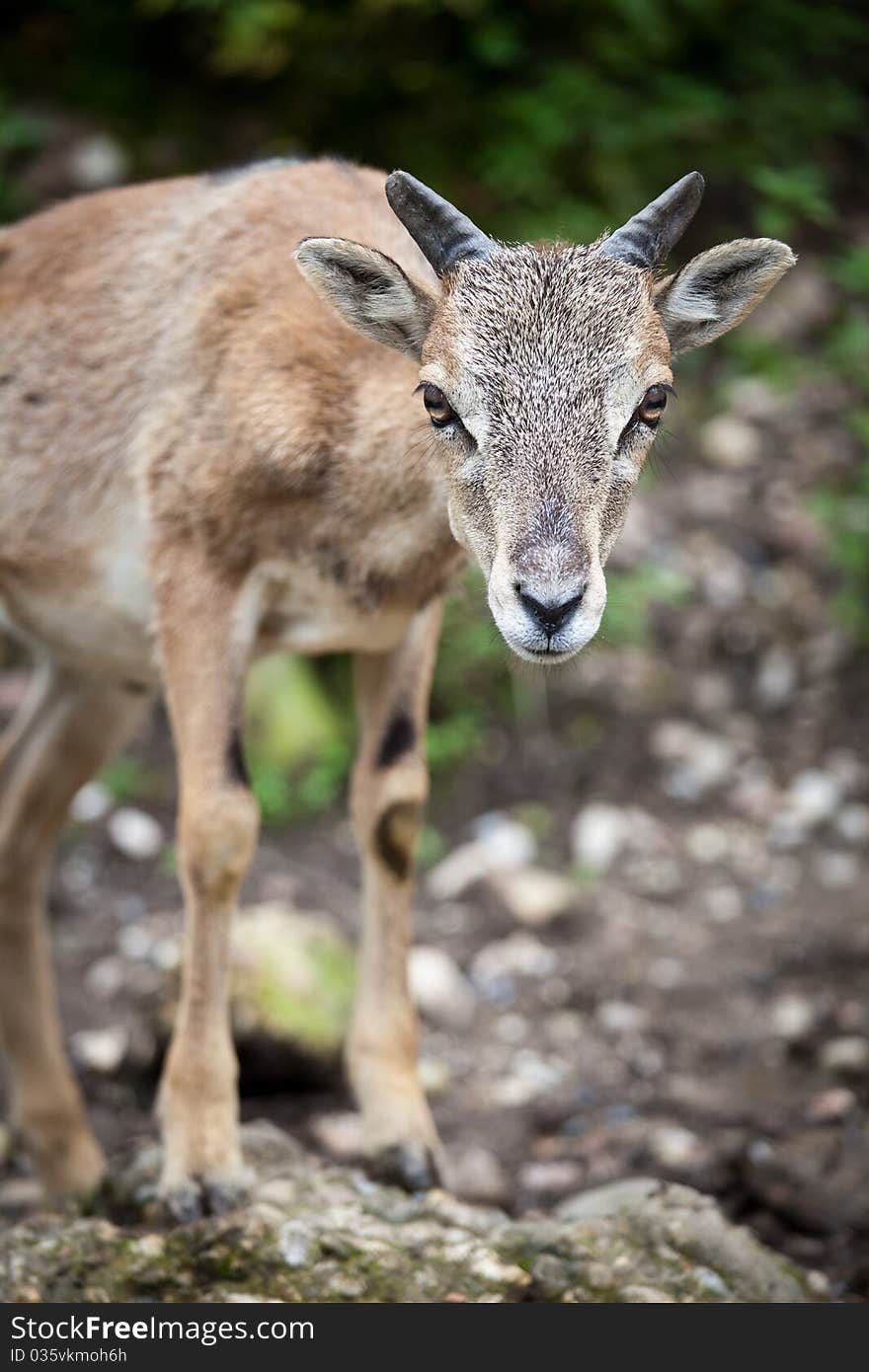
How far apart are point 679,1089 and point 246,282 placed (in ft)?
14.2

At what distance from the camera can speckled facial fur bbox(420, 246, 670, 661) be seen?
528 centimetres

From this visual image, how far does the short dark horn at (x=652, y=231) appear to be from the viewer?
18.8 ft

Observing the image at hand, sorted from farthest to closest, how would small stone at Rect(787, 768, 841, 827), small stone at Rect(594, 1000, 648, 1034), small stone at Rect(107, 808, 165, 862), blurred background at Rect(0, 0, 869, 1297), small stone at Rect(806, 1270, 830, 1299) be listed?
small stone at Rect(787, 768, 841, 827)
small stone at Rect(107, 808, 165, 862)
small stone at Rect(594, 1000, 648, 1034)
blurred background at Rect(0, 0, 869, 1297)
small stone at Rect(806, 1270, 830, 1299)

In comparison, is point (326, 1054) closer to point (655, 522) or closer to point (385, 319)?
point (385, 319)

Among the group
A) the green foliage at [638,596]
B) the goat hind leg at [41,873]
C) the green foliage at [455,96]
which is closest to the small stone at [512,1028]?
the goat hind leg at [41,873]

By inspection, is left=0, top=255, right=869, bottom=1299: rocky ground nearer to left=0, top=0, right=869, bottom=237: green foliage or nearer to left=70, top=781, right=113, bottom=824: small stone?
left=70, top=781, right=113, bottom=824: small stone

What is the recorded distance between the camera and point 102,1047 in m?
8.62

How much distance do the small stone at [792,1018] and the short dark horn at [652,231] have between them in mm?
4340

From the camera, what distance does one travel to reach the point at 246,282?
6.68 metres

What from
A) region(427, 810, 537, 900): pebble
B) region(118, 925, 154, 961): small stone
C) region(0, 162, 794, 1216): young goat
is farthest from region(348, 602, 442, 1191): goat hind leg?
region(427, 810, 537, 900): pebble

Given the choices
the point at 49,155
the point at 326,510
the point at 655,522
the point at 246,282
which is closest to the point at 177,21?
the point at 49,155

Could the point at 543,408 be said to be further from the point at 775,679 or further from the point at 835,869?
the point at 775,679

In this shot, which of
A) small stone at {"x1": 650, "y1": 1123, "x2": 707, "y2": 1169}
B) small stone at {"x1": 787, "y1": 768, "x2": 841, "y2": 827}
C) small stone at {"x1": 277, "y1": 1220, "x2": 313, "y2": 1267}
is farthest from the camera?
small stone at {"x1": 787, "y1": 768, "x2": 841, "y2": 827}

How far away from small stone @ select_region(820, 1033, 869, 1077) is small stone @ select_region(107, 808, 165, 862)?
4.13 metres
